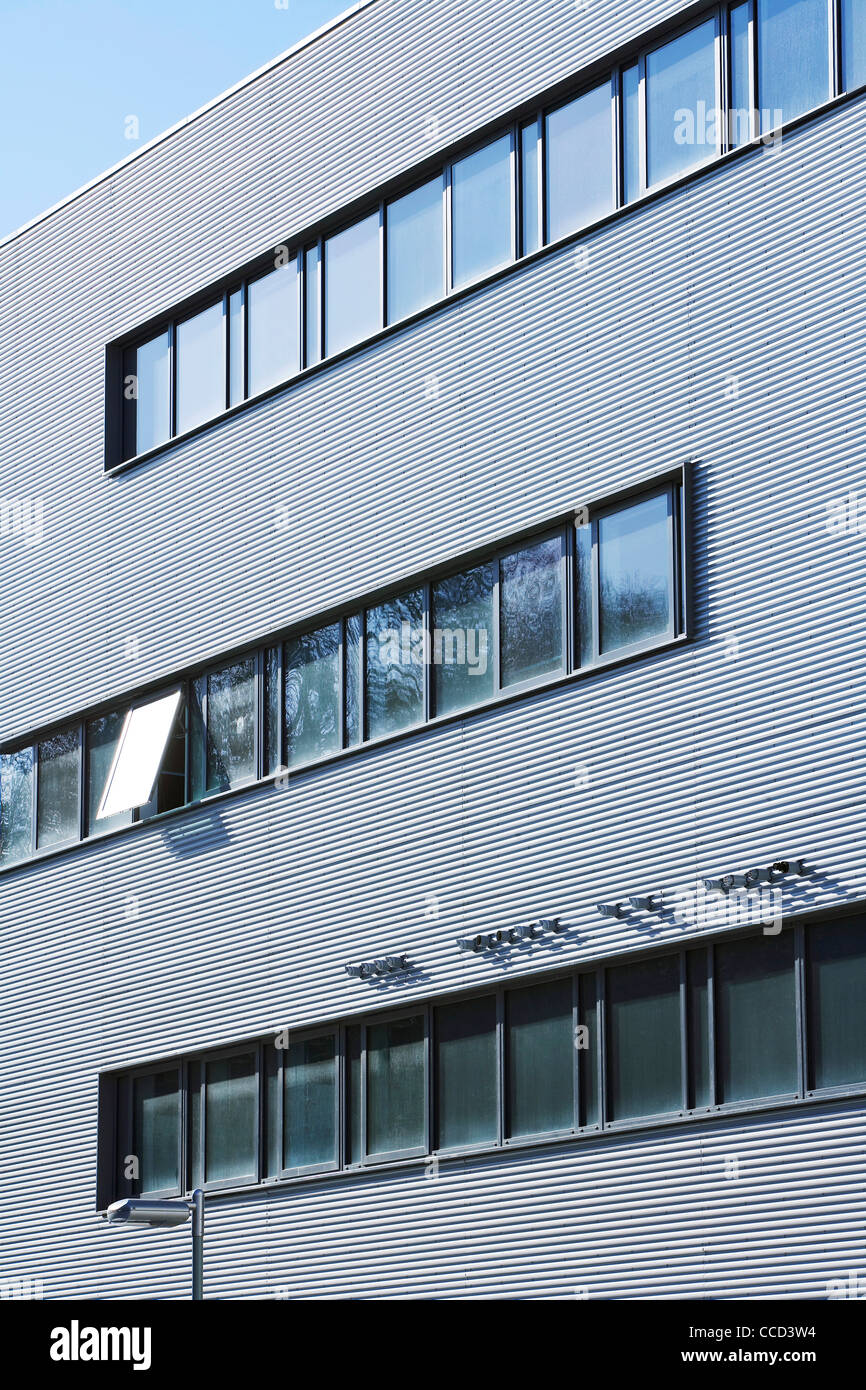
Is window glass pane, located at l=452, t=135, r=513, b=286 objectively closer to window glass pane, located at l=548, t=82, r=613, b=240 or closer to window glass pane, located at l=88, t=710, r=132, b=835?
window glass pane, located at l=548, t=82, r=613, b=240

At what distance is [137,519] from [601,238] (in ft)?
25.3

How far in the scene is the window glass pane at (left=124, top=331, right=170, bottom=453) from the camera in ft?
84.1

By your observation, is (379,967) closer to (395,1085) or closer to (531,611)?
(395,1085)

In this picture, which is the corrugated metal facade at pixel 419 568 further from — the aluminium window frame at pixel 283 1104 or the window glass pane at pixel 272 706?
the window glass pane at pixel 272 706

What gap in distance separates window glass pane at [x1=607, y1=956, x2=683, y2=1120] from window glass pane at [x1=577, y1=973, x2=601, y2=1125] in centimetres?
18

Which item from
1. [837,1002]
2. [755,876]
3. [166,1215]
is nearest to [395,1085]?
[166,1215]

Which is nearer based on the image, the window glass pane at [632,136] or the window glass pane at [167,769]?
the window glass pane at [632,136]

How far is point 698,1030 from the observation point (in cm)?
1773

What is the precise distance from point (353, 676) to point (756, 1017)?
21.9 feet

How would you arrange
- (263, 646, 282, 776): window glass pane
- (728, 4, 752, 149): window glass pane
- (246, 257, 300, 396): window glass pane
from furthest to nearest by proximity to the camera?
(246, 257, 300, 396): window glass pane
(263, 646, 282, 776): window glass pane
(728, 4, 752, 149): window glass pane

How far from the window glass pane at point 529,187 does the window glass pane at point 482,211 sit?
0.17 meters

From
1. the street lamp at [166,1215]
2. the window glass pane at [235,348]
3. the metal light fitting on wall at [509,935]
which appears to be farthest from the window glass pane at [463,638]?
the street lamp at [166,1215]

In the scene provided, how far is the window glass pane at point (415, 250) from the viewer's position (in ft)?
72.2

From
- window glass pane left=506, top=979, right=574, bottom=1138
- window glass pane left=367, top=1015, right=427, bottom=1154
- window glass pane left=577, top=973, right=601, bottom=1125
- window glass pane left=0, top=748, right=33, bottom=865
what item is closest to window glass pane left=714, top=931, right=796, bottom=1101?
window glass pane left=577, top=973, right=601, bottom=1125
